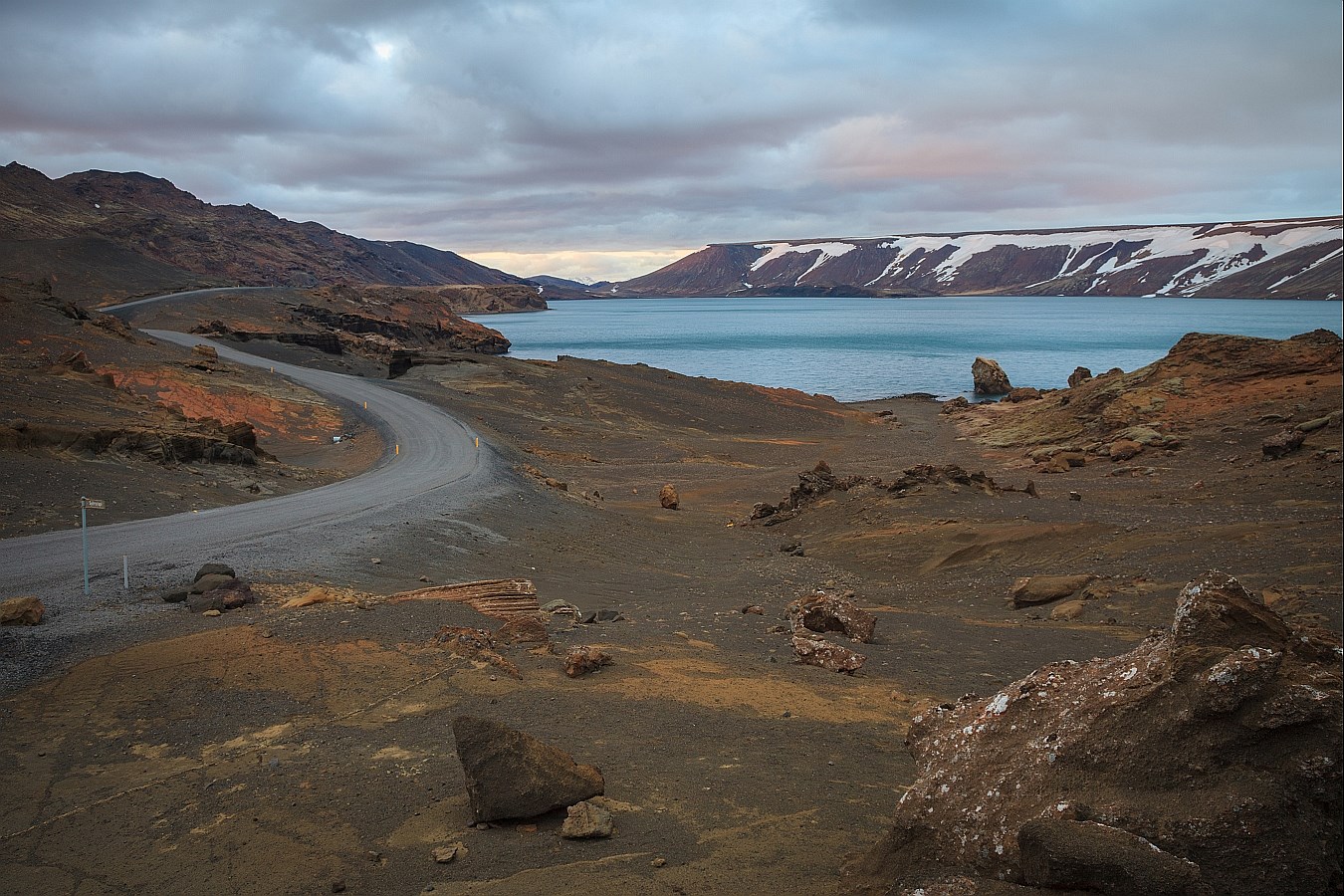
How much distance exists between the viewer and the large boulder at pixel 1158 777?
4477mm

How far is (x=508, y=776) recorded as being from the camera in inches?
260

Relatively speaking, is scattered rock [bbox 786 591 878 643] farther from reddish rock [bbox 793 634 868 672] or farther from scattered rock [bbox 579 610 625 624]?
scattered rock [bbox 579 610 625 624]

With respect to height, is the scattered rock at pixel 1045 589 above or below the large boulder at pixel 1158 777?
below

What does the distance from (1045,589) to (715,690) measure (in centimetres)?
809

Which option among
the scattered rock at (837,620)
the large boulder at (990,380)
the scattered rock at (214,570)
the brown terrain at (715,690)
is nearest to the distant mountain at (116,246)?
the brown terrain at (715,690)

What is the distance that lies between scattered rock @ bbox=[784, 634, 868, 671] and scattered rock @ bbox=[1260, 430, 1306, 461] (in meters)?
20.9

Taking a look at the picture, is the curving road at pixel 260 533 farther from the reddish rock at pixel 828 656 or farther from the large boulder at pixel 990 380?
the large boulder at pixel 990 380

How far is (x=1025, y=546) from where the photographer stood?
18812 mm

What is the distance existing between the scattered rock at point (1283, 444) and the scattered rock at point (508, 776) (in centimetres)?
2705

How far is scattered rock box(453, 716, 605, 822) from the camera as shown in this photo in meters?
6.57

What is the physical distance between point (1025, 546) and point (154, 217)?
173 m

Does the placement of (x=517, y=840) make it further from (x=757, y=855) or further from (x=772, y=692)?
(x=772, y=692)

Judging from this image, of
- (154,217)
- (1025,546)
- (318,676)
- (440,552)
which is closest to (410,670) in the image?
(318,676)

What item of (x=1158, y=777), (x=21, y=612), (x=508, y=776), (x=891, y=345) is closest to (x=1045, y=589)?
(x=1158, y=777)
